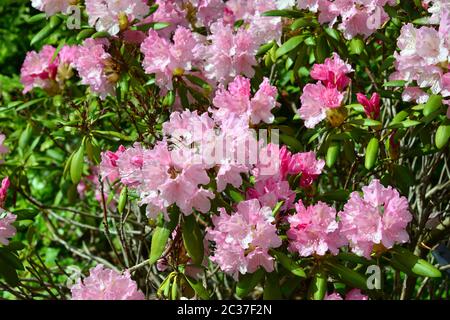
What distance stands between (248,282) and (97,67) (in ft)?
3.47

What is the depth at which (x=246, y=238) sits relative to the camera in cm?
183

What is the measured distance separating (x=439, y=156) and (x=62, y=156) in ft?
6.66

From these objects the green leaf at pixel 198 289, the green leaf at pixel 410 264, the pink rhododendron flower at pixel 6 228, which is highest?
the pink rhododendron flower at pixel 6 228

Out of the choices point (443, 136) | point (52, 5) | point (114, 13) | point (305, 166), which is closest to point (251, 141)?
point (305, 166)

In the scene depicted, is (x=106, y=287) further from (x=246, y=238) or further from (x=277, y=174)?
(x=277, y=174)

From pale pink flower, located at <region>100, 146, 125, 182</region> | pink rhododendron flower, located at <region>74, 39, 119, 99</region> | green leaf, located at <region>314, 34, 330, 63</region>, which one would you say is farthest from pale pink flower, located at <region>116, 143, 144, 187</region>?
green leaf, located at <region>314, 34, 330, 63</region>

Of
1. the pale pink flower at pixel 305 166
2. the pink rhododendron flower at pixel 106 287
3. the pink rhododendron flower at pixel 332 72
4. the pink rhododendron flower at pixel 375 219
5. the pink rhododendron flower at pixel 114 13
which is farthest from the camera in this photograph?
the pink rhododendron flower at pixel 114 13

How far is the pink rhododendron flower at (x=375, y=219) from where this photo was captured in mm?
1841

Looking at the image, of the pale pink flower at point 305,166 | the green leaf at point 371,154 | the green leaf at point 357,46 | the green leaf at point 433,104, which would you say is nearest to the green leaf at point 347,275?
the pale pink flower at point 305,166

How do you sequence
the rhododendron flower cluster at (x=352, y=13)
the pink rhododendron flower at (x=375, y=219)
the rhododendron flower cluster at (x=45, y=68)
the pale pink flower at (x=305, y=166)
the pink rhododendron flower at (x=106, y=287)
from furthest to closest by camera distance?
1. the rhododendron flower cluster at (x=45, y=68)
2. the rhododendron flower cluster at (x=352, y=13)
3. the pale pink flower at (x=305, y=166)
4. the pink rhododendron flower at (x=375, y=219)
5. the pink rhododendron flower at (x=106, y=287)

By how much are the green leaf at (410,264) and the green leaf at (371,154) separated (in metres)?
0.35

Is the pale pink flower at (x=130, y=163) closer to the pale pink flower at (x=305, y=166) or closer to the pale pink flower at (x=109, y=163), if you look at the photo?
the pale pink flower at (x=109, y=163)

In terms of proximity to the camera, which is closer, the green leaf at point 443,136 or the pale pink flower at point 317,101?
the green leaf at point 443,136
